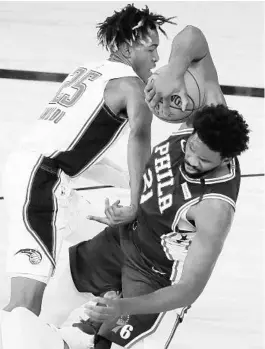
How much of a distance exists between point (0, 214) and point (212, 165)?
82.2 inches

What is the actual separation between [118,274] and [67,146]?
538 mm

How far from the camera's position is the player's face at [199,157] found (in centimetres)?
330

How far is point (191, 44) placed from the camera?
11.6 ft

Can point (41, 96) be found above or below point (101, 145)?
below

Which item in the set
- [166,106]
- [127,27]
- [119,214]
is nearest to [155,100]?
[166,106]

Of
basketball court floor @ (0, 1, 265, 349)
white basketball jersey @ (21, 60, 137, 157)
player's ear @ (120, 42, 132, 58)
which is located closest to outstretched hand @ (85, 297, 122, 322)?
white basketball jersey @ (21, 60, 137, 157)

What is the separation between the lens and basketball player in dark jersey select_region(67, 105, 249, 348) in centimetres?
329

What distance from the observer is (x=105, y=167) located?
4.50m

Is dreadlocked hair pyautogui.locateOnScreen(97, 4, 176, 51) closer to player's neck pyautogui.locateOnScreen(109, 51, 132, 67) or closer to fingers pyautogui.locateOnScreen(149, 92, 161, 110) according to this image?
player's neck pyautogui.locateOnScreen(109, 51, 132, 67)

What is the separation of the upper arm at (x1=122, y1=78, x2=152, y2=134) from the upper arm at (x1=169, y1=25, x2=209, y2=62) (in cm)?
29

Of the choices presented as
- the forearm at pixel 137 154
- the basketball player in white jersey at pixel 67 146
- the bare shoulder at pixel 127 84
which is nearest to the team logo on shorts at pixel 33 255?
the basketball player in white jersey at pixel 67 146

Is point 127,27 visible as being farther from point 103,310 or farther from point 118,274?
point 103,310

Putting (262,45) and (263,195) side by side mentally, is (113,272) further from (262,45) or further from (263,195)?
(262,45)

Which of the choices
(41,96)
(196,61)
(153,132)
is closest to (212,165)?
(196,61)
